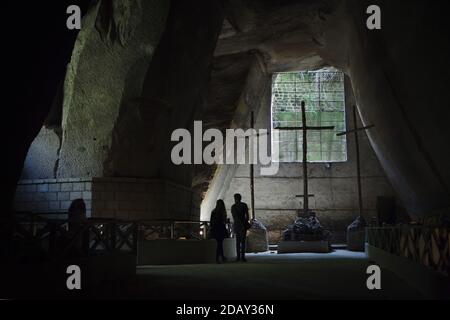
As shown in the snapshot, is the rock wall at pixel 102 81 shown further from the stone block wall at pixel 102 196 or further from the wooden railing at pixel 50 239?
the wooden railing at pixel 50 239

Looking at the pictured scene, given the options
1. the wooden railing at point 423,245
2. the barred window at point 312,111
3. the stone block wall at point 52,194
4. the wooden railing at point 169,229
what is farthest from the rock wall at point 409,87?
the barred window at point 312,111

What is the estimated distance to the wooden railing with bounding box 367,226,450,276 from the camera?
4.24 meters

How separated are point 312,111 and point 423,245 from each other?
65.2ft

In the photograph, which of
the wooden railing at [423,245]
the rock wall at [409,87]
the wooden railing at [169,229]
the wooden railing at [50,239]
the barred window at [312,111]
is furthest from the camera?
the barred window at [312,111]

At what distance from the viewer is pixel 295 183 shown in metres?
23.8

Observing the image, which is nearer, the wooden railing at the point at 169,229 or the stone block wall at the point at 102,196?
the wooden railing at the point at 169,229

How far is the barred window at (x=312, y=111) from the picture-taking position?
24.2 m

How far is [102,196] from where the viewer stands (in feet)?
36.5

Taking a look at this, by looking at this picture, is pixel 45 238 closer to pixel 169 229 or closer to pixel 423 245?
pixel 423 245

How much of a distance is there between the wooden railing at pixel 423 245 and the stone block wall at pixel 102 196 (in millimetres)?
5794

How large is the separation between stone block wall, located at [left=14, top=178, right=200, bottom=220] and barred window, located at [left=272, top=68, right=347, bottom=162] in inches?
529

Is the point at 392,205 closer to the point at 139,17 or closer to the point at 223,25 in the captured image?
the point at 223,25
